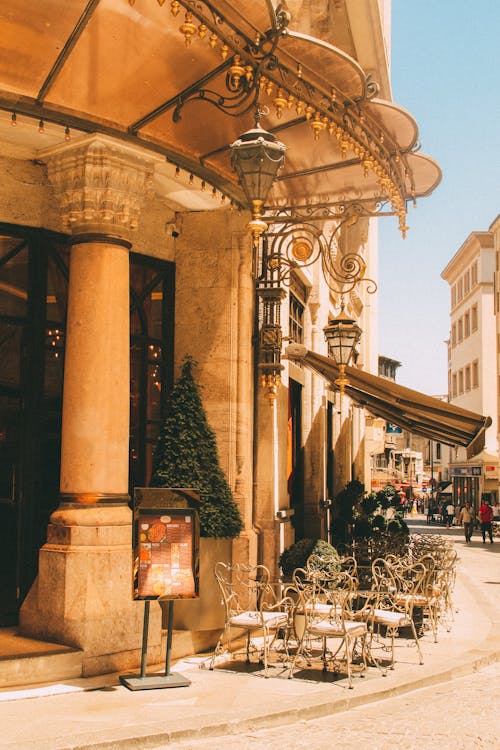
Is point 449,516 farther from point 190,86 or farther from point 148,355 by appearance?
point 190,86

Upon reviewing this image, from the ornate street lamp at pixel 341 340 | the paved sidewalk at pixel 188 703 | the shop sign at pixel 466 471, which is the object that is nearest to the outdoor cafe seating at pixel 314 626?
the paved sidewalk at pixel 188 703

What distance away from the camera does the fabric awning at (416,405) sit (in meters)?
14.4

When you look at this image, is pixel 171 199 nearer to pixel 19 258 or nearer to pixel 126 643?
pixel 19 258

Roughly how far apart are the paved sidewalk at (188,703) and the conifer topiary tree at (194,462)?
163 centimetres

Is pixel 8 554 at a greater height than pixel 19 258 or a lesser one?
lesser

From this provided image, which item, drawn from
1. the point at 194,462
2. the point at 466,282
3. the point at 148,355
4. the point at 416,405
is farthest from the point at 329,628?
the point at 466,282

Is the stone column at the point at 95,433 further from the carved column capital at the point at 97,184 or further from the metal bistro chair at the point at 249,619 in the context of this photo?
the metal bistro chair at the point at 249,619

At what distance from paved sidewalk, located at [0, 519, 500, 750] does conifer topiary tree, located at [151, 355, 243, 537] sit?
163cm

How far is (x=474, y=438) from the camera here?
14.3 metres

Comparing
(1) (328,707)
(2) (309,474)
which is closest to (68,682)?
(1) (328,707)

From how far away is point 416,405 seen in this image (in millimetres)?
14719

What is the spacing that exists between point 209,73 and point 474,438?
7411 millimetres

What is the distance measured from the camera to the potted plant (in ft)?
34.2

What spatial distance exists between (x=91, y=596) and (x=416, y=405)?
724cm
